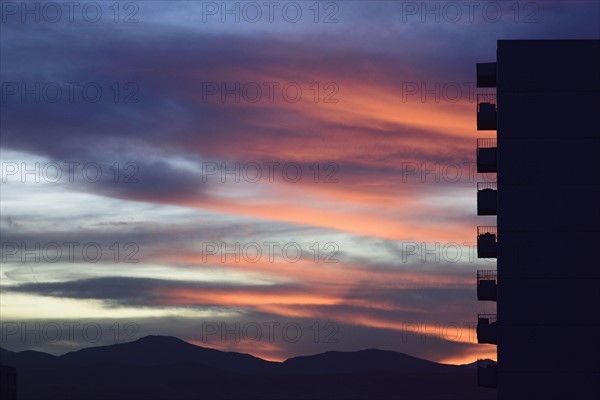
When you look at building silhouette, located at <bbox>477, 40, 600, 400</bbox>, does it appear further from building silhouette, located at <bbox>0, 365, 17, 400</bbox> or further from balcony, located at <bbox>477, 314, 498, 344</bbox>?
building silhouette, located at <bbox>0, 365, 17, 400</bbox>

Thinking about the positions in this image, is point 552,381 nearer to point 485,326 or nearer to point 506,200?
point 485,326

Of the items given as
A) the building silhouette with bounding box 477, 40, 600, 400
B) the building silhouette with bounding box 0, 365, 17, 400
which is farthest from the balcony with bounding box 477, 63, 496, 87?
the building silhouette with bounding box 0, 365, 17, 400

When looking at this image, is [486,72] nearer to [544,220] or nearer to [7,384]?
[544,220]

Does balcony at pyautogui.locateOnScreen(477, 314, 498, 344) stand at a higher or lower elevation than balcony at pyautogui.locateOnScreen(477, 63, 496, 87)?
lower

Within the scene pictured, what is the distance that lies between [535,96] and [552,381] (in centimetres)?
1858

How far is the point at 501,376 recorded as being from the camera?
6781 centimetres

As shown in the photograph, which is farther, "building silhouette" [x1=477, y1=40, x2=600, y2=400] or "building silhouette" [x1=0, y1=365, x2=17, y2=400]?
"building silhouette" [x1=477, y1=40, x2=600, y2=400]

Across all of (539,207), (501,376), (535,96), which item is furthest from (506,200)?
(501,376)

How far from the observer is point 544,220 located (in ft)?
225

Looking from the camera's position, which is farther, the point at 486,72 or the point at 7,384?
the point at 486,72

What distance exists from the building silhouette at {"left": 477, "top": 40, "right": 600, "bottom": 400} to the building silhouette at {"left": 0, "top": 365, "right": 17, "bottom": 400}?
29686 millimetres

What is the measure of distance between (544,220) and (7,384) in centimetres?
3547

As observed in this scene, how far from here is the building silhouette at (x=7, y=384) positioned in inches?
2477

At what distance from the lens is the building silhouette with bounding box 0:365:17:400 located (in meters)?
62.9
